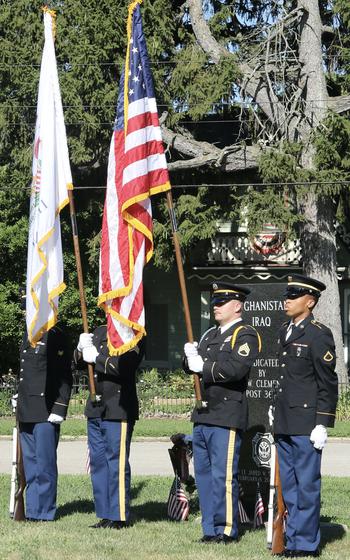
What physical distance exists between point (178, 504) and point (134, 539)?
1.23 meters

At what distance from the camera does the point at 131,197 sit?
959 cm

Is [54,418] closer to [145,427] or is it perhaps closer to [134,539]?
[134,539]

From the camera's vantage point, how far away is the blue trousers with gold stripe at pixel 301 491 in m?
8.75

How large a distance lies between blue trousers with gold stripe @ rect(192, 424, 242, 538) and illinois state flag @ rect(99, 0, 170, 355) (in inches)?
41.9

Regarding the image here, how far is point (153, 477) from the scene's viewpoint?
13.7m

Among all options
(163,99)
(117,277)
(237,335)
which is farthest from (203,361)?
(163,99)

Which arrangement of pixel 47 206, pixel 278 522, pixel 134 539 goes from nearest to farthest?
pixel 278 522 → pixel 134 539 → pixel 47 206

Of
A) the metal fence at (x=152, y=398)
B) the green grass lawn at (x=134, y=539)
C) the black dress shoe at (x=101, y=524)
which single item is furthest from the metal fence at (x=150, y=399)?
the black dress shoe at (x=101, y=524)

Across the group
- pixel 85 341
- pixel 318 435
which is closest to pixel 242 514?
pixel 318 435

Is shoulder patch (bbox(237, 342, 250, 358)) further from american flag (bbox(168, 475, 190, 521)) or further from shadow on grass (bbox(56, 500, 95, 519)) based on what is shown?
shadow on grass (bbox(56, 500, 95, 519))

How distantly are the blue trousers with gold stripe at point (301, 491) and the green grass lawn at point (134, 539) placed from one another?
0.21 meters

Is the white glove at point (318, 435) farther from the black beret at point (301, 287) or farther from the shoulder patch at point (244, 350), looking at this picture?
the black beret at point (301, 287)

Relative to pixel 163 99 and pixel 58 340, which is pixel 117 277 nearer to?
pixel 58 340

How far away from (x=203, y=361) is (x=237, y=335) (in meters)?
0.36
